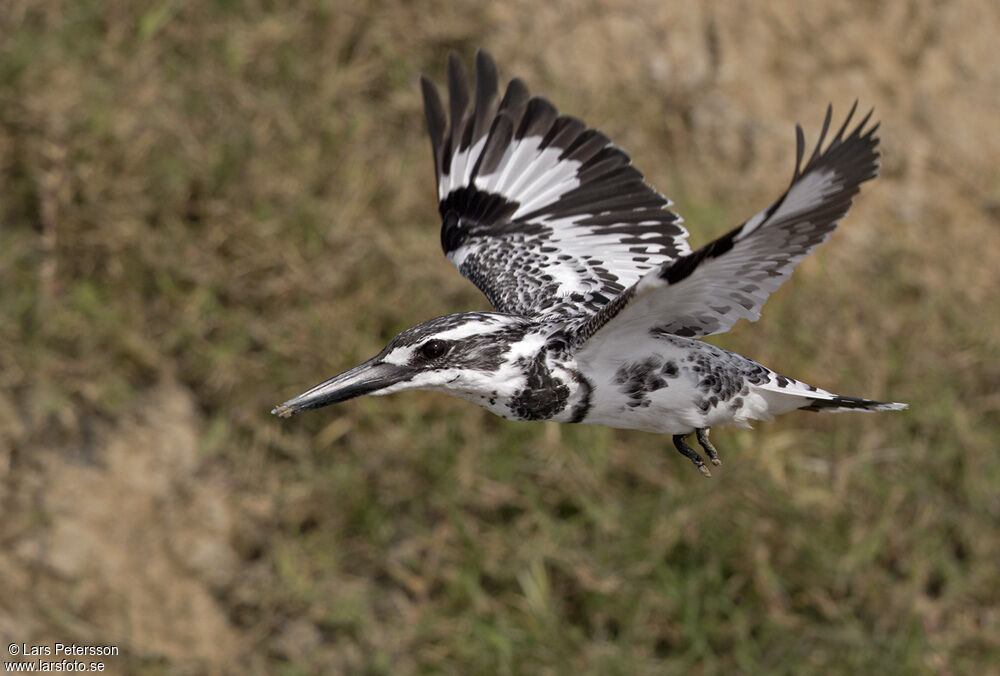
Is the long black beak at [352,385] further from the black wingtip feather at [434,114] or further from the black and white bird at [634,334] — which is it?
the black wingtip feather at [434,114]

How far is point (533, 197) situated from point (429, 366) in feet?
3.99

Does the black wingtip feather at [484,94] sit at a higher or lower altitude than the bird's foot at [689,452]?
higher

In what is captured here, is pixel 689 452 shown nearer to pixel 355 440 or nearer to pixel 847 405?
pixel 847 405

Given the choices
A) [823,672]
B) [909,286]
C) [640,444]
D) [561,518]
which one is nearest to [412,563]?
[561,518]

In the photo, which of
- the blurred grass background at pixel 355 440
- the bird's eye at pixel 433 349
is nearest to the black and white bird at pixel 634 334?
the bird's eye at pixel 433 349

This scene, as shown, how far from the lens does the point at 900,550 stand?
438 centimetres

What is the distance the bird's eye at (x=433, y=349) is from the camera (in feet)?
6.92

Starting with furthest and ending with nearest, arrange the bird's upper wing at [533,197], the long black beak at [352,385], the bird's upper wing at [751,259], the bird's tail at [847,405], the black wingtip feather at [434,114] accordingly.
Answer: the black wingtip feather at [434,114] → the bird's upper wing at [533,197] → the bird's tail at [847,405] → the long black beak at [352,385] → the bird's upper wing at [751,259]

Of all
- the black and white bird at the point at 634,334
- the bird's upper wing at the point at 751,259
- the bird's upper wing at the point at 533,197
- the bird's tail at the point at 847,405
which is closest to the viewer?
the bird's upper wing at the point at 751,259

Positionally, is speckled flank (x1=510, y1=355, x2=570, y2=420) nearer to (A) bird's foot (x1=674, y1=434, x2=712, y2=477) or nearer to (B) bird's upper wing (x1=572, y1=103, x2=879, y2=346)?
(B) bird's upper wing (x1=572, y1=103, x2=879, y2=346)

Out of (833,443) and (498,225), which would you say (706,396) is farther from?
(833,443)

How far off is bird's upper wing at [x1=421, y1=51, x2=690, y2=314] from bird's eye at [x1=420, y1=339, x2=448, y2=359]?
2.45 ft

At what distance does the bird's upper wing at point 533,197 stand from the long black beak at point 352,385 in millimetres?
775

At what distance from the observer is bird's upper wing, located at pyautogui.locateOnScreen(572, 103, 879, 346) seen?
1.87 meters
